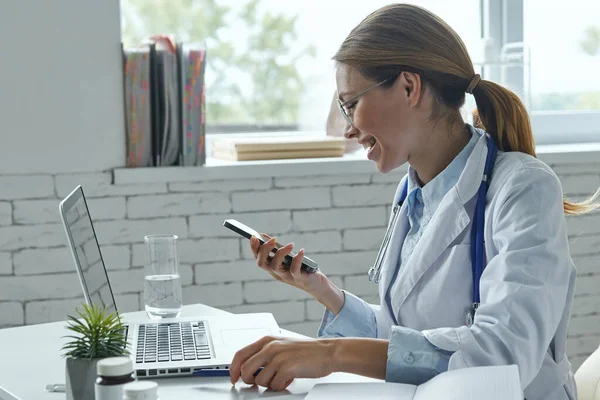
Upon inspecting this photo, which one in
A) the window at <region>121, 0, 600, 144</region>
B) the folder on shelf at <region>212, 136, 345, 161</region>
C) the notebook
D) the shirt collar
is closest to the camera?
the notebook

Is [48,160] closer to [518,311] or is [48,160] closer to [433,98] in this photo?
[433,98]

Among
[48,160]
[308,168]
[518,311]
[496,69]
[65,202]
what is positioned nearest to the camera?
[518,311]

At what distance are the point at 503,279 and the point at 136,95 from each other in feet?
4.63

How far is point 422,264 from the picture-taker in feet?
5.32

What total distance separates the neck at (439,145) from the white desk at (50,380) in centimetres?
50

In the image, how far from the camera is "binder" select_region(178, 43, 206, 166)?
2.50 meters

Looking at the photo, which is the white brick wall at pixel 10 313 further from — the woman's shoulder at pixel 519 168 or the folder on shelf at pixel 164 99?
the woman's shoulder at pixel 519 168

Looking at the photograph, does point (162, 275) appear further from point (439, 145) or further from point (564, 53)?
point (564, 53)

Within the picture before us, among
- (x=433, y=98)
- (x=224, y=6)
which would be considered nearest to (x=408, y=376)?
(x=433, y=98)

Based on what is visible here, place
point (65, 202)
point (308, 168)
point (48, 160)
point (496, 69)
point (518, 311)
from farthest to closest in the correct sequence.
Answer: point (496, 69), point (308, 168), point (48, 160), point (65, 202), point (518, 311)

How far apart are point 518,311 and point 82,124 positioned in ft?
4.92

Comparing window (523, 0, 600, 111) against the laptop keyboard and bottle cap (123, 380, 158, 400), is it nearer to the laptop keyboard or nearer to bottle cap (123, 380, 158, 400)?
the laptop keyboard

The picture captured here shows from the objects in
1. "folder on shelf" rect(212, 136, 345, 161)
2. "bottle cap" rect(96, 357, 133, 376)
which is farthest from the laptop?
"folder on shelf" rect(212, 136, 345, 161)

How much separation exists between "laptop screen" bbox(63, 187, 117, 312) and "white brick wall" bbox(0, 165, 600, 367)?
623 millimetres
